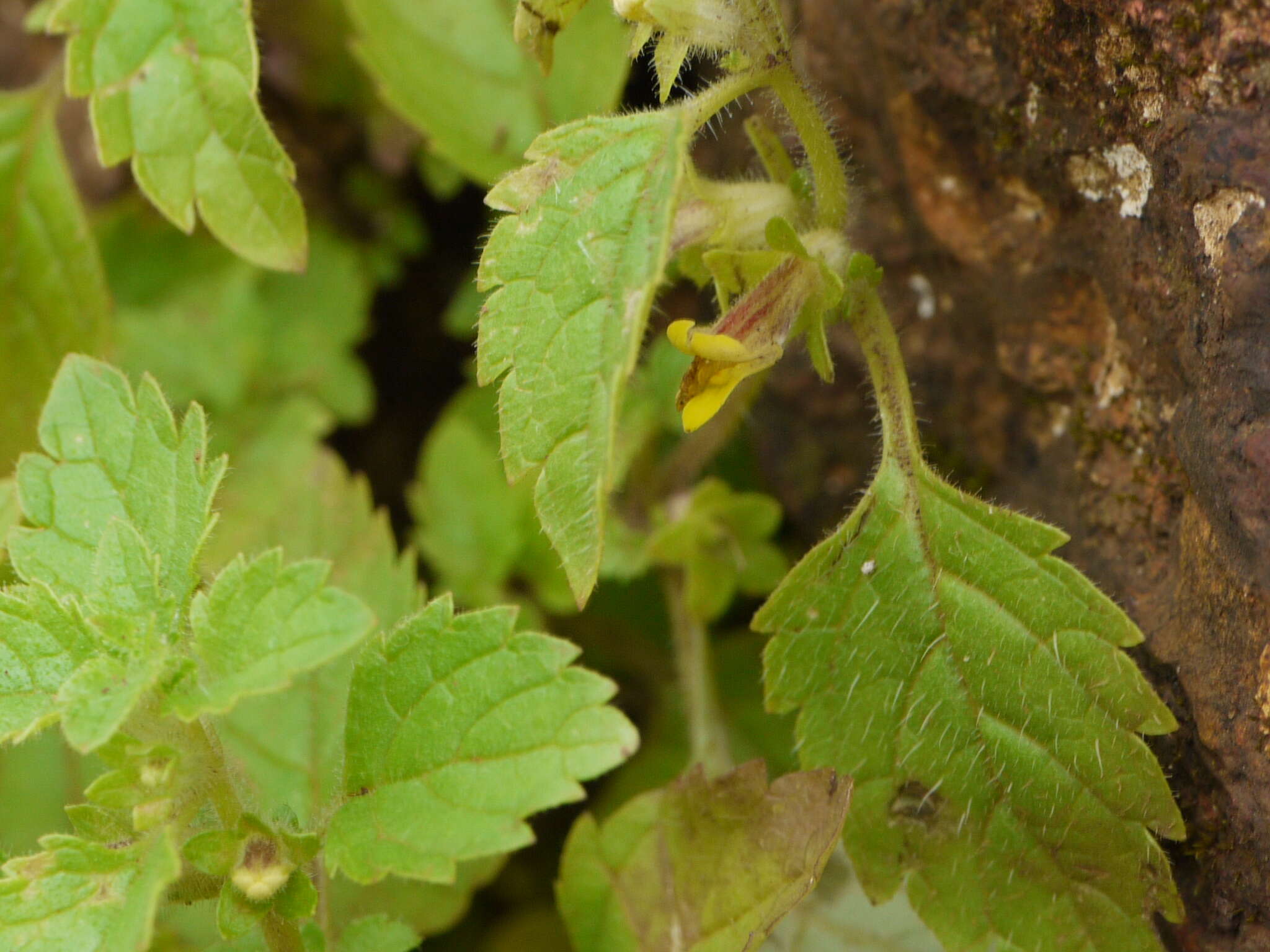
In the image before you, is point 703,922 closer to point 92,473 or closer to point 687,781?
point 687,781

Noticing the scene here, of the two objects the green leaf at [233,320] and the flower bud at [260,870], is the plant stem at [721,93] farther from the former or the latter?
the green leaf at [233,320]

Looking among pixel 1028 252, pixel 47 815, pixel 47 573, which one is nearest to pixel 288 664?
pixel 47 573

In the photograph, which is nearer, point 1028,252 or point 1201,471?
point 1201,471

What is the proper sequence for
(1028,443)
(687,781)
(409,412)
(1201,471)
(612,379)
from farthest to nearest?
1. (409,412)
2. (1028,443)
3. (687,781)
4. (1201,471)
5. (612,379)

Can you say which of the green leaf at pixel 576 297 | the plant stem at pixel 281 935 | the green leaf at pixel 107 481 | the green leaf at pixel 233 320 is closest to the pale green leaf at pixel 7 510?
the green leaf at pixel 107 481

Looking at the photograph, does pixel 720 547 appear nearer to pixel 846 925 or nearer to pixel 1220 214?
pixel 846 925

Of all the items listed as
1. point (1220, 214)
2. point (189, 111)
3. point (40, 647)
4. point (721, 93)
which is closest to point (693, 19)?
point (721, 93)

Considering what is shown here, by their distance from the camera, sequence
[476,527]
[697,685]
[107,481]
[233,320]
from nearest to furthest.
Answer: [107,481] → [697,685] → [476,527] → [233,320]
